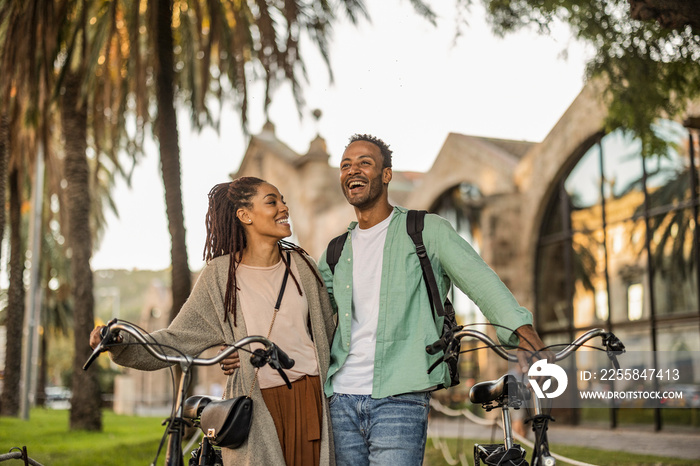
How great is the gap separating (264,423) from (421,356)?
81cm

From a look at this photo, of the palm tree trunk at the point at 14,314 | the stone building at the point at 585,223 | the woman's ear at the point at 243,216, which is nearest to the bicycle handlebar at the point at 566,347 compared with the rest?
the woman's ear at the point at 243,216

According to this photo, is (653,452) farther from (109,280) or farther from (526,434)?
(109,280)

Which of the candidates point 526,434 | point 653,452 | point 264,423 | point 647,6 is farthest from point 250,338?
point 526,434

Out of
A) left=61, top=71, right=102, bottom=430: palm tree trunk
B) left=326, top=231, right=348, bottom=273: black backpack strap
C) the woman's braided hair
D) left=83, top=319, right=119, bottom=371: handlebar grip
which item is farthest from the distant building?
left=83, top=319, right=119, bottom=371: handlebar grip

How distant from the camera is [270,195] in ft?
14.3

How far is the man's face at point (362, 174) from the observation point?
4.08 meters

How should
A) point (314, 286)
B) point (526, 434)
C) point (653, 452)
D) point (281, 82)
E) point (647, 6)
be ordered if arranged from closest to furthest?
point (314, 286) → point (647, 6) → point (653, 452) → point (281, 82) → point (526, 434)

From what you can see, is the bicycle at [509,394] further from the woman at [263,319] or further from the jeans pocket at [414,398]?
the woman at [263,319]

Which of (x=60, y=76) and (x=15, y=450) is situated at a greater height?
(x=60, y=76)

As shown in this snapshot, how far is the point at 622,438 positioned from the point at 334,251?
477 inches

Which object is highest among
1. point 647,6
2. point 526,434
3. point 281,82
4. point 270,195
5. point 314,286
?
point 281,82

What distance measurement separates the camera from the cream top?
4066 millimetres

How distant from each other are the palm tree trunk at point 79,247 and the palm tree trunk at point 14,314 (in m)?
5.27

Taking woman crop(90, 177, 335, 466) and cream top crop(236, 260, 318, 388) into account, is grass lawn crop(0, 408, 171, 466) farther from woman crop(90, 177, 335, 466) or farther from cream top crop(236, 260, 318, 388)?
cream top crop(236, 260, 318, 388)
